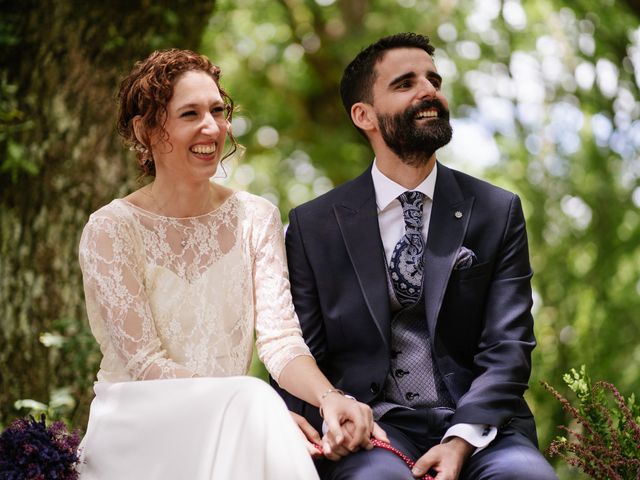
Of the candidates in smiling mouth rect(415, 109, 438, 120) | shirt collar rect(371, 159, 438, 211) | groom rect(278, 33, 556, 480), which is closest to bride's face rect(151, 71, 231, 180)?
groom rect(278, 33, 556, 480)

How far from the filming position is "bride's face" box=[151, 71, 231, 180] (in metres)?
3.42

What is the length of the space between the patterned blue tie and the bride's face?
747 mm

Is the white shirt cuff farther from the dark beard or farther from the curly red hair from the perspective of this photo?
the curly red hair

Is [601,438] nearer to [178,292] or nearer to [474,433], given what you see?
[474,433]

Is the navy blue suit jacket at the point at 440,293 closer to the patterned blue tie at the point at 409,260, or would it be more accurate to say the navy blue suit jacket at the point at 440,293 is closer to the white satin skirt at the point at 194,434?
the patterned blue tie at the point at 409,260

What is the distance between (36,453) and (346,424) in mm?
997

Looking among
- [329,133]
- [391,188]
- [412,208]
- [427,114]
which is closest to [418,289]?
[412,208]

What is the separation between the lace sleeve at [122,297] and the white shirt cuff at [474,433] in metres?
0.92

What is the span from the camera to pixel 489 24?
394 inches

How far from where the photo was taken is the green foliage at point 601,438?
123 inches

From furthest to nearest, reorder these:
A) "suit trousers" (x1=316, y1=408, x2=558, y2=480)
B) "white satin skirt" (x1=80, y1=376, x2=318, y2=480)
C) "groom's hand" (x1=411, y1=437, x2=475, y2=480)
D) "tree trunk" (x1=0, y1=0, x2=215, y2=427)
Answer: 1. "tree trunk" (x1=0, y1=0, x2=215, y2=427)
2. "groom's hand" (x1=411, y1=437, x2=475, y2=480)
3. "suit trousers" (x1=316, y1=408, x2=558, y2=480)
4. "white satin skirt" (x1=80, y1=376, x2=318, y2=480)

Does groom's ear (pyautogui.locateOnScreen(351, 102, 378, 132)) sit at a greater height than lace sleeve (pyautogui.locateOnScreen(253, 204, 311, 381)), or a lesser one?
greater

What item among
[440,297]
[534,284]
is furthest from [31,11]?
[534,284]

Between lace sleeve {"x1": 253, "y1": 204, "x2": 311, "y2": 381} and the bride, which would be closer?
the bride
